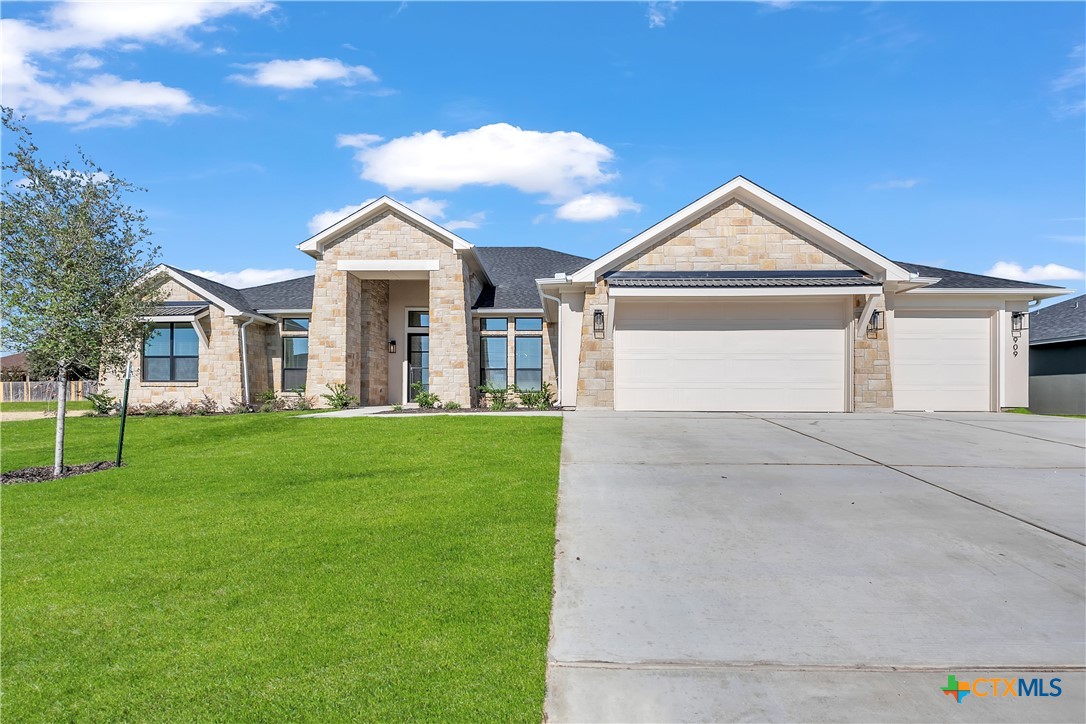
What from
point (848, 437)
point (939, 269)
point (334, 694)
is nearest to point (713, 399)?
point (848, 437)

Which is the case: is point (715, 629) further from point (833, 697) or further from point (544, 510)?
point (544, 510)

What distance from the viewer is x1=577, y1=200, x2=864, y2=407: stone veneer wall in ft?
50.4

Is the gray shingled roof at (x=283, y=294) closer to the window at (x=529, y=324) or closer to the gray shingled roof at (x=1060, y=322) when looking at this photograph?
the window at (x=529, y=324)

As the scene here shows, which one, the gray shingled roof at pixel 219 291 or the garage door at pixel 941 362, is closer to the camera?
the garage door at pixel 941 362

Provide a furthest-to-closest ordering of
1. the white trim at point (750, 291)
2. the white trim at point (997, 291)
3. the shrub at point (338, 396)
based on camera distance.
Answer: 1. the shrub at point (338, 396)
2. the white trim at point (997, 291)
3. the white trim at point (750, 291)

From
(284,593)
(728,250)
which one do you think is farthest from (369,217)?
(284,593)

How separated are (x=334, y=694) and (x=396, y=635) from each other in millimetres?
576

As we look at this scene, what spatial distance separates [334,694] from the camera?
3.06 m

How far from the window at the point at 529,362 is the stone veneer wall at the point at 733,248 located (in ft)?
19.2

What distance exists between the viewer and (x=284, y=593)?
4.26m

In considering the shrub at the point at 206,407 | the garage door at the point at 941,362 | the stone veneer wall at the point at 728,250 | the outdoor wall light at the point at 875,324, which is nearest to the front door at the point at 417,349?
the shrub at the point at 206,407

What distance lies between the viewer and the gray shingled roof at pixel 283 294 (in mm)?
21078

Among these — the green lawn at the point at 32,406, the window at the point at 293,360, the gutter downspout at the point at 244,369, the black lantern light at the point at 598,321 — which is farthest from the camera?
the green lawn at the point at 32,406

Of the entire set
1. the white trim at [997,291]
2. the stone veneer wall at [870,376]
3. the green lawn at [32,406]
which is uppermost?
the white trim at [997,291]
